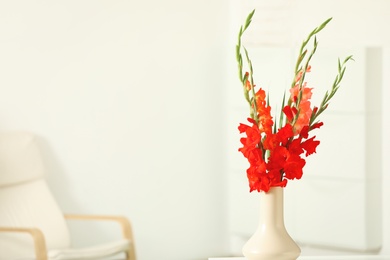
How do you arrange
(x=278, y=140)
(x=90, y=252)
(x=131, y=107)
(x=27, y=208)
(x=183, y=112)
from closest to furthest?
(x=278, y=140) < (x=90, y=252) < (x=27, y=208) < (x=131, y=107) < (x=183, y=112)

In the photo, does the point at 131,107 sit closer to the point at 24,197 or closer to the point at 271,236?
the point at 24,197

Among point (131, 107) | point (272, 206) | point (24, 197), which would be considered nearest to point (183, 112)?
point (131, 107)

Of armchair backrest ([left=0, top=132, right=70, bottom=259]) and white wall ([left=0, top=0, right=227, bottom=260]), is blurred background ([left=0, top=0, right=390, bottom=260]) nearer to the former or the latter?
white wall ([left=0, top=0, right=227, bottom=260])

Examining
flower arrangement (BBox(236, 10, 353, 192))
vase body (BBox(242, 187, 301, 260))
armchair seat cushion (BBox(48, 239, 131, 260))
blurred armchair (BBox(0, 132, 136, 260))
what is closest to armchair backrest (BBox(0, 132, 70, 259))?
blurred armchair (BBox(0, 132, 136, 260))

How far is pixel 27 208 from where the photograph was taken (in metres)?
5.50

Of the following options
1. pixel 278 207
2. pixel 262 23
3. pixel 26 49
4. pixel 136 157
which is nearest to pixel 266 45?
pixel 262 23

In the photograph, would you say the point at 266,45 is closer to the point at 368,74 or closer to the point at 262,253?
the point at 368,74

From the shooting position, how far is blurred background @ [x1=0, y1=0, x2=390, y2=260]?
6020mm

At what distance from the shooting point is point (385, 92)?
5.99 meters

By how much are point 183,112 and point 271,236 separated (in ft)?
12.5

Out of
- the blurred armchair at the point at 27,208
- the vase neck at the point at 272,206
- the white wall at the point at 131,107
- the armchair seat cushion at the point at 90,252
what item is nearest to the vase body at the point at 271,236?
the vase neck at the point at 272,206

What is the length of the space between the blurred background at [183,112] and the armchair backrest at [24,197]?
0.50 meters

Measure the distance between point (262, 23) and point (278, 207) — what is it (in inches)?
152

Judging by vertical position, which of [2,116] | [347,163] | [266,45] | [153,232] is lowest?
[153,232]
